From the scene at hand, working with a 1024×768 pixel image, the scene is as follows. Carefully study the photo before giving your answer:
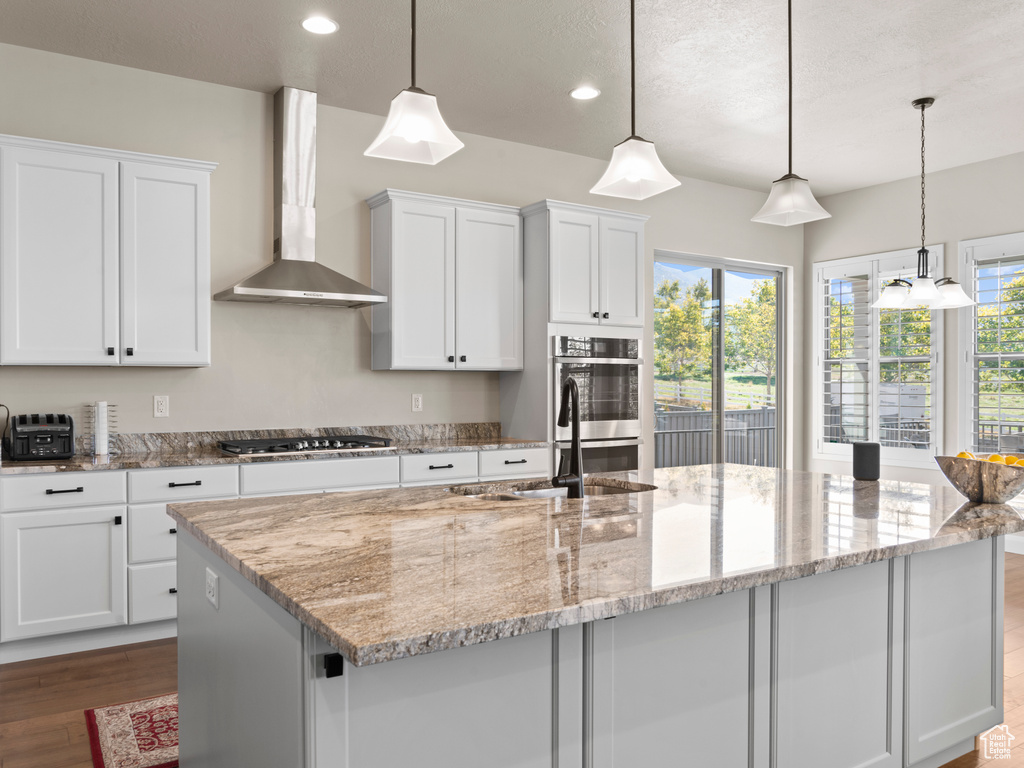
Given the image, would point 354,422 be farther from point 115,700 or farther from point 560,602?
point 560,602

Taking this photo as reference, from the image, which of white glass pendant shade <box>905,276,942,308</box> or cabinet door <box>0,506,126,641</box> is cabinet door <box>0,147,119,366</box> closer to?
cabinet door <box>0,506,126,641</box>

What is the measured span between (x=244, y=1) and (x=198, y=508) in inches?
88.4

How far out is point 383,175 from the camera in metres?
4.62

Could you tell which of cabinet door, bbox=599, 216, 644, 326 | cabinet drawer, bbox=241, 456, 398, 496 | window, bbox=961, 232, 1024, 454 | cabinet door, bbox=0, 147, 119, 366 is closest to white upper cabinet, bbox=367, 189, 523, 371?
cabinet door, bbox=599, 216, 644, 326

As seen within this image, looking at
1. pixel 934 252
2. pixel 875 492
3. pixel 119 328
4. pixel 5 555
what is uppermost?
pixel 934 252

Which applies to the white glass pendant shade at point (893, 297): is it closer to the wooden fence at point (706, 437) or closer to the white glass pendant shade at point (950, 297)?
the white glass pendant shade at point (950, 297)

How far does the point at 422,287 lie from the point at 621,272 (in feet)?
4.50

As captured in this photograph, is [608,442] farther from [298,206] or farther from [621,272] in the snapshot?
[298,206]

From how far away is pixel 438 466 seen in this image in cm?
418

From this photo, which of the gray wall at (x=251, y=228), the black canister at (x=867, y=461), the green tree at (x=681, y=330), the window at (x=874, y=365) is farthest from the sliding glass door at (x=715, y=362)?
the black canister at (x=867, y=461)

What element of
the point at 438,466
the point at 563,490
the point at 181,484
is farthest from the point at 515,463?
the point at 181,484

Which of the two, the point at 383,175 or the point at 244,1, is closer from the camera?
the point at 244,1

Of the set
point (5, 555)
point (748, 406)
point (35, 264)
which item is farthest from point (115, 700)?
point (748, 406)

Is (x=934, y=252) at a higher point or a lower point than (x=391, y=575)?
higher
